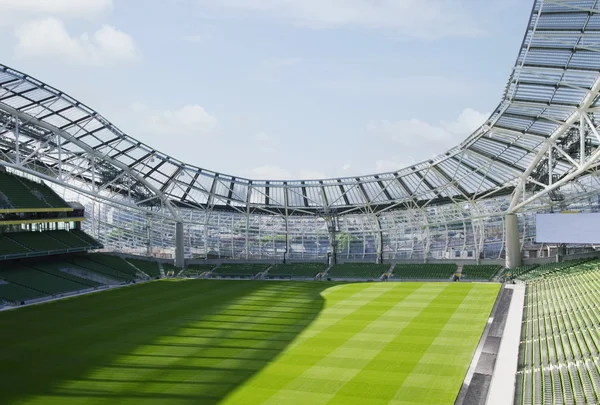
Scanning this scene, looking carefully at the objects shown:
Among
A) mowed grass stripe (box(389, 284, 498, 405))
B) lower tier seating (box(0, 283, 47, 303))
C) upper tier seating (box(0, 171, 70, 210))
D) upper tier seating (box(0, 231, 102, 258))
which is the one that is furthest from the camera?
upper tier seating (box(0, 171, 70, 210))

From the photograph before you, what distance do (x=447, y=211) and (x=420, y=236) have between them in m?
4.81

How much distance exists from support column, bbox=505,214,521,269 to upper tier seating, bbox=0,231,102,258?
41.2 meters

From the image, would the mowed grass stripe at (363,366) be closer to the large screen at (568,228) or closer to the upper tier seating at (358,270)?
the large screen at (568,228)

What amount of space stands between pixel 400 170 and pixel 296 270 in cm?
1750

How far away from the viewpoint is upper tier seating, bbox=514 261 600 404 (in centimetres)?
1859

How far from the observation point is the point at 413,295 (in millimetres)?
43688

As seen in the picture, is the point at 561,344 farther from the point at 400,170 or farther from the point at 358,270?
the point at 358,270

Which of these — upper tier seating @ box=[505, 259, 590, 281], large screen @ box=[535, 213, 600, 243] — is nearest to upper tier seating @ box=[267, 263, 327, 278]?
upper tier seating @ box=[505, 259, 590, 281]

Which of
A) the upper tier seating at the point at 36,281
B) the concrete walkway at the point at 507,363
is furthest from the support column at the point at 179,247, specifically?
the concrete walkway at the point at 507,363

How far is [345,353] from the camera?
84.9 feet

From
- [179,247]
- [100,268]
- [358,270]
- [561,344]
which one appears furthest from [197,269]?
[561,344]

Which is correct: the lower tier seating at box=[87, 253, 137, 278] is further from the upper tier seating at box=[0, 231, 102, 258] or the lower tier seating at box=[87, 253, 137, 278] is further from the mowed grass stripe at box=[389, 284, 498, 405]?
the mowed grass stripe at box=[389, 284, 498, 405]

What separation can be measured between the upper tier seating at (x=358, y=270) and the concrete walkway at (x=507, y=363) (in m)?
22.0

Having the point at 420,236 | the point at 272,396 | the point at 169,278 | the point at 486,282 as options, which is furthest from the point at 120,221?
the point at 272,396
